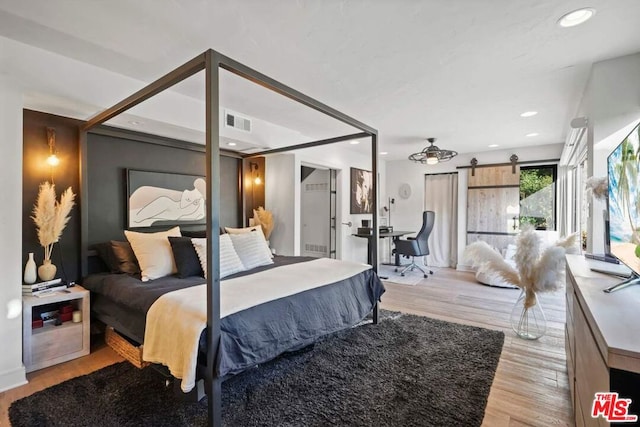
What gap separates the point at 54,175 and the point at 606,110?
15.0ft

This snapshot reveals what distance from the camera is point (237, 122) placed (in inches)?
136

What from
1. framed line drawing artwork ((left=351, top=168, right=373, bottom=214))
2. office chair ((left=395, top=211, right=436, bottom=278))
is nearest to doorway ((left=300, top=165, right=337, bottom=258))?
framed line drawing artwork ((left=351, top=168, right=373, bottom=214))

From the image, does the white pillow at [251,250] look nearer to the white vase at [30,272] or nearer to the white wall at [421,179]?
the white vase at [30,272]

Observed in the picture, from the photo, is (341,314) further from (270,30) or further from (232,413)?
(270,30)

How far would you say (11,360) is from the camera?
2078 mm

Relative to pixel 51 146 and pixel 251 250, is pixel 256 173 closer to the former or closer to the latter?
pixel 251 250

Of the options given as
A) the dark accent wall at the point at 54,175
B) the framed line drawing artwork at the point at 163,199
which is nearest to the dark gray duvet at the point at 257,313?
the dark accent wall at the point at 54,175

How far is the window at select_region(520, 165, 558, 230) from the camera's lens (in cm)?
544

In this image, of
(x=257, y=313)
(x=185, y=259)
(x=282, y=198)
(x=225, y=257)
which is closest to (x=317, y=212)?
(x=282, y=198)

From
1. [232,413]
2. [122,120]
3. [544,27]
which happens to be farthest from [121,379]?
[544,27]

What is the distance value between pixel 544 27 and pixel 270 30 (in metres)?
1.73

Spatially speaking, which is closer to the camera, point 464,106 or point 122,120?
point 122,120

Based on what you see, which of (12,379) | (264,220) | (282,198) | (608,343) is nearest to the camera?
(608,343)

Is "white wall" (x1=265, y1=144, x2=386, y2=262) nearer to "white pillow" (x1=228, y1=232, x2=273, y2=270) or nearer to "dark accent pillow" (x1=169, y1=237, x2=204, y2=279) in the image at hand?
"white pillow" (x1=228, y1=232, x2=273, y2=270)
